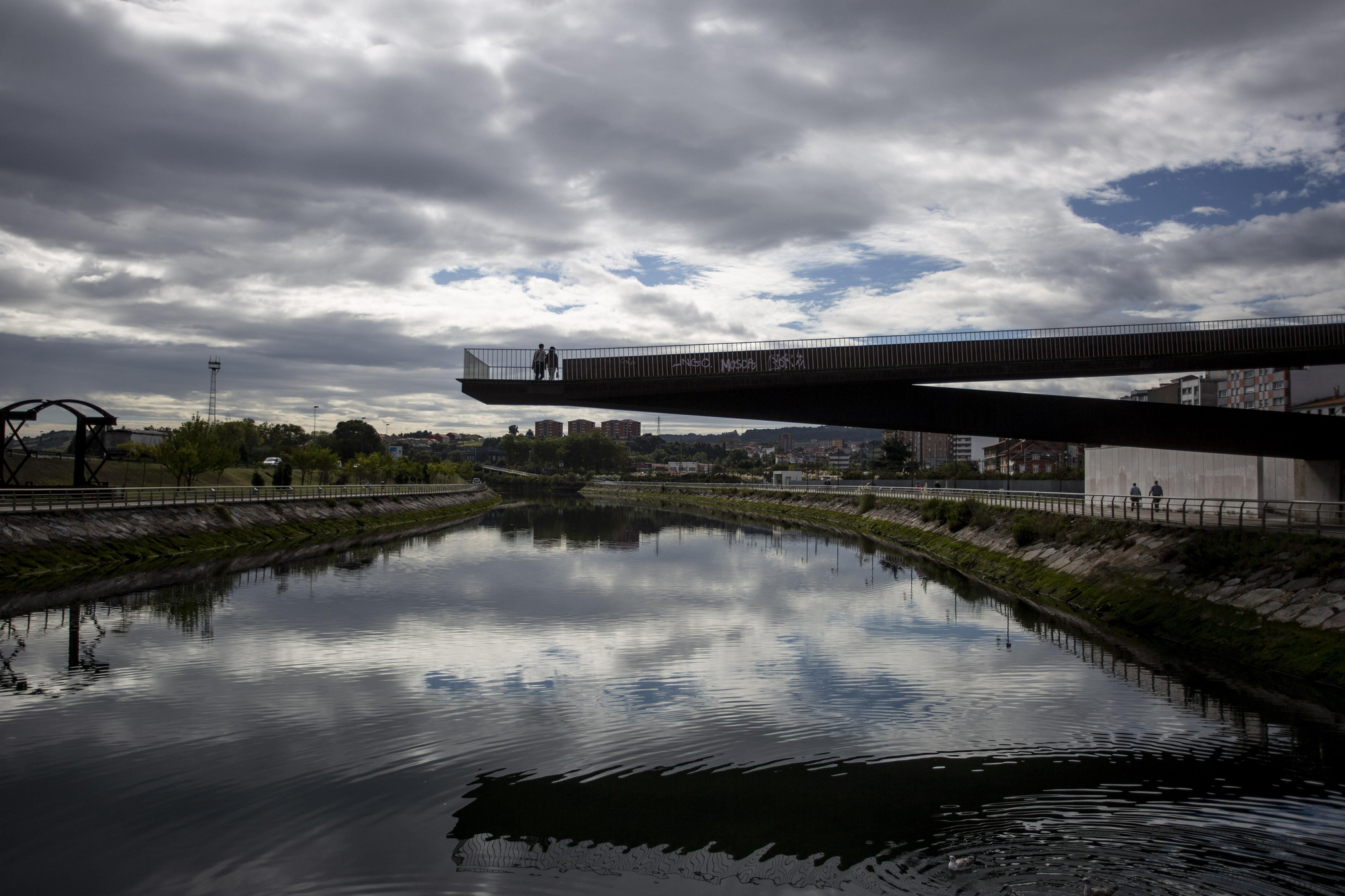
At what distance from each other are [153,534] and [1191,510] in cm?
4961

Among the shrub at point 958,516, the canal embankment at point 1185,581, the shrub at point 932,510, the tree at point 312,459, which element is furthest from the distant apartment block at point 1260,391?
the tree at point 312,459

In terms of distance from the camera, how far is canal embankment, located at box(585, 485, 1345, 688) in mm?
20359

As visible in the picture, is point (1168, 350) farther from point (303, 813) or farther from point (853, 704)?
point (303, 813)

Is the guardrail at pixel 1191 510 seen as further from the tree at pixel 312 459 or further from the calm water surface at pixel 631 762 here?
the tree at pixel 312 459

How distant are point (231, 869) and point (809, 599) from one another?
83.3 ft

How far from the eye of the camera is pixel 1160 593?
86.5 ft

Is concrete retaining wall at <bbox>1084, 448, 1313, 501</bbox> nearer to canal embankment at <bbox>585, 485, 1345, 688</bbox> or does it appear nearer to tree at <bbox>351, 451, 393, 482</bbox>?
canal embankment at <bbox>585, 485, 1345, 688</bbox>

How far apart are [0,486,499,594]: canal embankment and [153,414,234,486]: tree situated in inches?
343

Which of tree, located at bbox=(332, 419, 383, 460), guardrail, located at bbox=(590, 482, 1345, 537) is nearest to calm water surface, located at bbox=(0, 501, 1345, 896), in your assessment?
guardrail, located at bbox=(590, 482, 1345, 537)

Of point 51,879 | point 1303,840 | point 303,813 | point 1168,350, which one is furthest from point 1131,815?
point 1168,350

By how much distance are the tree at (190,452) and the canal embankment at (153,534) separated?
28.6ft

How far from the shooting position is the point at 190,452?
6338 cm

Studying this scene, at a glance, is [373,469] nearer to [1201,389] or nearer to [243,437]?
[243,437]

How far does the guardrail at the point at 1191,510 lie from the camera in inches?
1051
